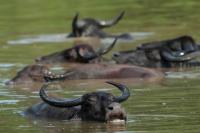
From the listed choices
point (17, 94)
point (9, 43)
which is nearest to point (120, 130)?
point (17, 94)

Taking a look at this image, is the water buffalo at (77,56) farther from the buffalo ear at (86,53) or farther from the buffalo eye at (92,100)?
the buffalo eye at (92,100)

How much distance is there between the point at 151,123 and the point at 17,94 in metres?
4.37

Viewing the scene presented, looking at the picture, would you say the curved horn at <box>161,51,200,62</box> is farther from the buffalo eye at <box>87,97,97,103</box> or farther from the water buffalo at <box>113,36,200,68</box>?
the buffalo eye at <box>87,97,97,103</box>

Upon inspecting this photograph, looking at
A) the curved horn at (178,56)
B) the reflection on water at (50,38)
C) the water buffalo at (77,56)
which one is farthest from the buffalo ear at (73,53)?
the reflection on water at (50,38)

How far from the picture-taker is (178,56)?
22000 millimetres

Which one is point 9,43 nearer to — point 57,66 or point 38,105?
point 57,66

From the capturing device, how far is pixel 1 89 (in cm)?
1848

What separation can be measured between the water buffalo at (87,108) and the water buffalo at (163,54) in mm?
7004

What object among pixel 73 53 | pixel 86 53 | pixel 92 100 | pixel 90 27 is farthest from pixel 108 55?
pixel 92 100

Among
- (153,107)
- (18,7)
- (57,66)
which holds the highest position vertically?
(153,107)

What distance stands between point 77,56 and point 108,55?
1.47 m

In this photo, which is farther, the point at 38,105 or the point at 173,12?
the point at 173,12

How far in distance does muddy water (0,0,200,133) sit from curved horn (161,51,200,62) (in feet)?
3.10

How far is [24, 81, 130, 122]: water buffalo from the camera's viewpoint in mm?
14086
